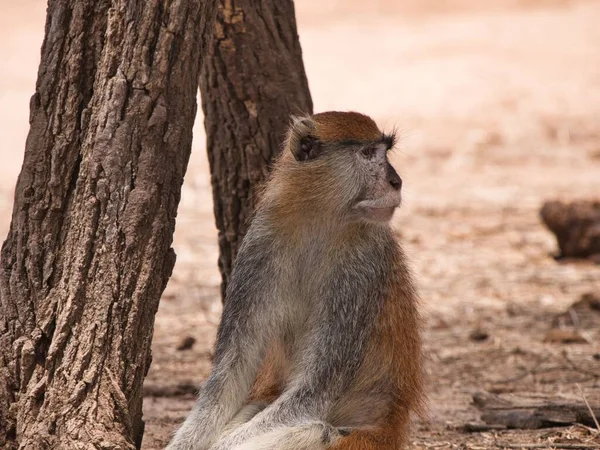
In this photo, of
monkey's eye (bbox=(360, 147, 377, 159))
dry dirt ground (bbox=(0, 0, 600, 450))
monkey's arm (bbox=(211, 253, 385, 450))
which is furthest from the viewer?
dry dirt ground (bbox=(0, 0, 600, 450))

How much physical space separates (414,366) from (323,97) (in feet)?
34.7

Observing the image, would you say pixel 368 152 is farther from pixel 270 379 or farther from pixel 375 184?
pixel 270 379

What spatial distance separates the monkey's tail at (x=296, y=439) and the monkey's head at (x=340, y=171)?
83cm

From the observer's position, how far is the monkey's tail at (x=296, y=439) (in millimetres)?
3844

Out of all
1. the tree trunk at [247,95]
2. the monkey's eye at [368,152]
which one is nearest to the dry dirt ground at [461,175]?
the tree trunk at [247,95]

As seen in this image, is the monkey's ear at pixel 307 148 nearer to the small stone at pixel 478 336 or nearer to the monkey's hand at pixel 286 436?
the monkey's hand at pixel 286 436

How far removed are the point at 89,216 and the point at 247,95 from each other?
5.33 feet

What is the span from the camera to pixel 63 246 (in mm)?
3885

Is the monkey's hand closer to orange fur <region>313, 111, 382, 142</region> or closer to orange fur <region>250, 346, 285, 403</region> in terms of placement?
orange fur <region>250, 346, 285, 403</region>

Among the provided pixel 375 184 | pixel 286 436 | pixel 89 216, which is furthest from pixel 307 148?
pixel 286 436

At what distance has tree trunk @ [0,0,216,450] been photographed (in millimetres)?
3811

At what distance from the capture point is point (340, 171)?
4.21 metres

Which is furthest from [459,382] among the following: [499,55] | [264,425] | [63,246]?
[499,55]

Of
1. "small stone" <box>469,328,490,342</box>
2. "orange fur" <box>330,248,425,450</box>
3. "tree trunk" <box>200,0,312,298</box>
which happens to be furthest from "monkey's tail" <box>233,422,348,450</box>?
"small stone" <box>469,328,490,342</box>
